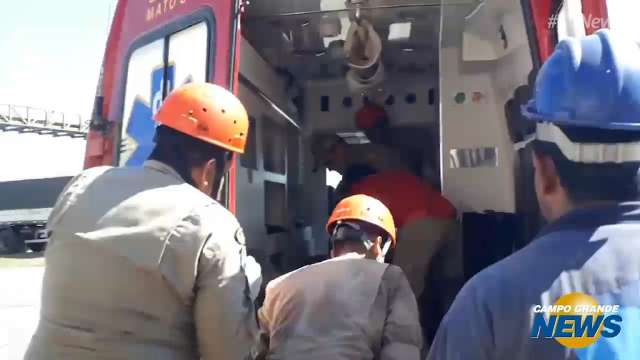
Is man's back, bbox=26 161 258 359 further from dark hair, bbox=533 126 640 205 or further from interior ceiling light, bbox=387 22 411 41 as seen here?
interior ceiling light, bbox=387 22 411 41

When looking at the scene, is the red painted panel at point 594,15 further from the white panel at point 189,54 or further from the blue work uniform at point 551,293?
the blue work uniform at point 551,293

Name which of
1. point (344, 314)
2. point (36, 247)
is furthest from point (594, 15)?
point (36, 247)

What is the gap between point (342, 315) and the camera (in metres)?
2.38

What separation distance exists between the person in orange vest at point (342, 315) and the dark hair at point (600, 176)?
4.42ft

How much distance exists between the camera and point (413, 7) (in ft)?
12.9

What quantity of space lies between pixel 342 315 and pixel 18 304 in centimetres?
963

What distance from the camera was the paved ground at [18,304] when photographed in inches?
287

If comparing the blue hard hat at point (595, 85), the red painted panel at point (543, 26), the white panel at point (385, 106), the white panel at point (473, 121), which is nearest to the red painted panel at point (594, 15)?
the red painted panel at point (543, 26)

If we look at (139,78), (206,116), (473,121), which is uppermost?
(139,78)

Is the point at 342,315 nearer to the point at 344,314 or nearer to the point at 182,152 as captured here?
the point at 344,314

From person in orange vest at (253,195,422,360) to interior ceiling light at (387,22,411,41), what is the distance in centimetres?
212

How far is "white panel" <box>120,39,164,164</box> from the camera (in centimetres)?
319

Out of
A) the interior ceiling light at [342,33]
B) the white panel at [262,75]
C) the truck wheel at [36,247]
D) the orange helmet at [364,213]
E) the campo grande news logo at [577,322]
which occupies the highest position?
the interior ceiling light at [342,33]

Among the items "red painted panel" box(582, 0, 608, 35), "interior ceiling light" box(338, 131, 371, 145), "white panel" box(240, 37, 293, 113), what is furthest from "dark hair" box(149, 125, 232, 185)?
"interior ceiling light" box(338, 131, 371, 145)
